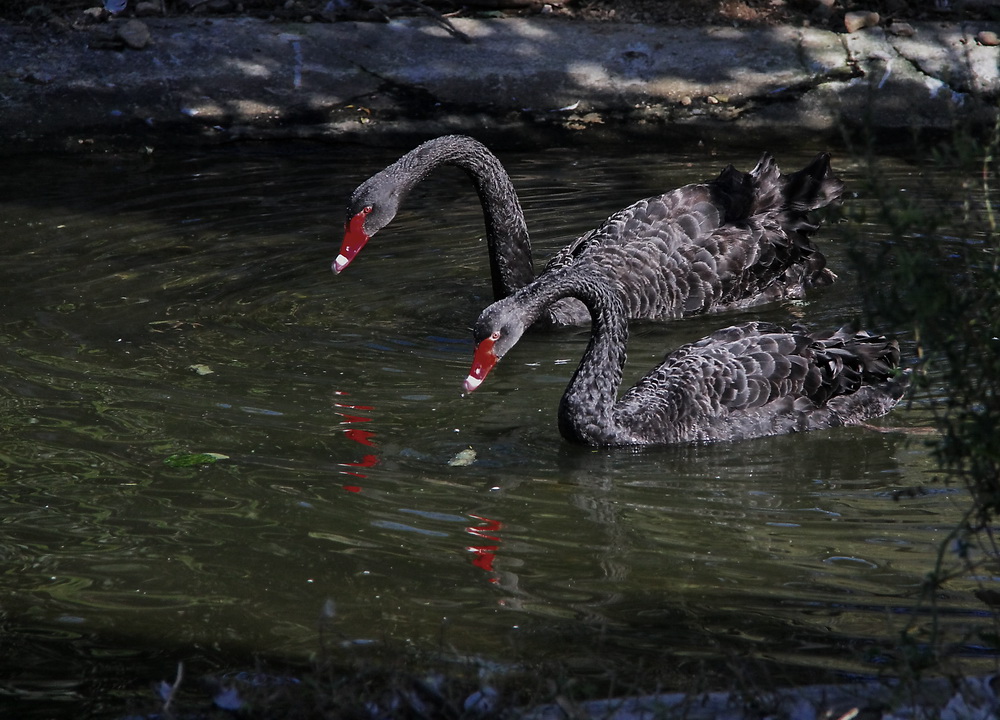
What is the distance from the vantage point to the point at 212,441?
5418mm

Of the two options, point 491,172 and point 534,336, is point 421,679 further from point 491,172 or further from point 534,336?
point 491,172

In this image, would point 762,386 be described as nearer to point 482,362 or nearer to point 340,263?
point 482,362

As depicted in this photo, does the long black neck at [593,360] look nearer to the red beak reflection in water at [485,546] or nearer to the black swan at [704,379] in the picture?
the black swan at [704,379]

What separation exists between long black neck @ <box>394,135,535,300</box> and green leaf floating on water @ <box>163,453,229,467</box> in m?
2.38

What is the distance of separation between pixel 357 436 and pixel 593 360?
3.37 feet

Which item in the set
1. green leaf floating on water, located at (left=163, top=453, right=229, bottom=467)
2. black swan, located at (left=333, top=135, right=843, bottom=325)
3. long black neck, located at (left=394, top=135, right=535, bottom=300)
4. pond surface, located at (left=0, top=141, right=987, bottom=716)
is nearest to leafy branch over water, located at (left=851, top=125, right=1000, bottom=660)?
pond surface, located at (left=0, top=141, right=987, bottom=716)

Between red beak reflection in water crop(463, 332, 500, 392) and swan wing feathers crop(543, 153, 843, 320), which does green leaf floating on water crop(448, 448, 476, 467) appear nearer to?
red beak reflection in water crop(463, 332, 500, 392)

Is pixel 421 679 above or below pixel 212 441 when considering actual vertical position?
above

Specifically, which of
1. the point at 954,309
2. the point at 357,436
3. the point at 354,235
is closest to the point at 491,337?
the point at 357,436

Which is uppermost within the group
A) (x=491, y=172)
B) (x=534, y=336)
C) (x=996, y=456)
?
(x=996, y=456)

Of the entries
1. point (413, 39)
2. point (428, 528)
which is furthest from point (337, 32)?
point (428, 528)

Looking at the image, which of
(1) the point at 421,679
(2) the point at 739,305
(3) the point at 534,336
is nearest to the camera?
(1) the point at 421,679

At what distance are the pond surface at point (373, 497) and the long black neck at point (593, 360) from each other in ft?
0.41

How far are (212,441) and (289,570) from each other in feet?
3.86
